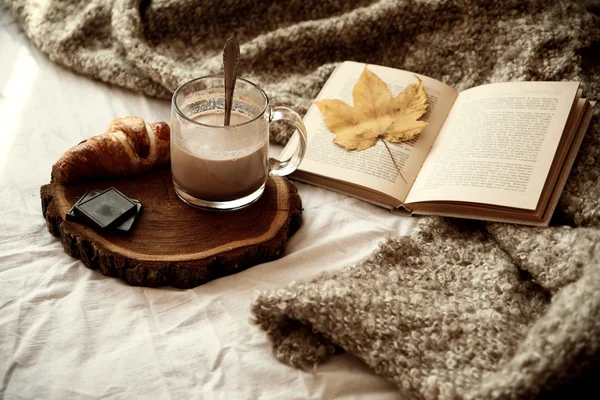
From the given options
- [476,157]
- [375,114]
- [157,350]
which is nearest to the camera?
[157,350]

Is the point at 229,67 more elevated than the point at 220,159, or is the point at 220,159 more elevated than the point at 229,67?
the point at 229,67

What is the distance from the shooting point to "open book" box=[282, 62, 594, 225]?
0.98 metres

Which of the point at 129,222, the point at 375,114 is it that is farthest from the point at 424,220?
the point at 129,222

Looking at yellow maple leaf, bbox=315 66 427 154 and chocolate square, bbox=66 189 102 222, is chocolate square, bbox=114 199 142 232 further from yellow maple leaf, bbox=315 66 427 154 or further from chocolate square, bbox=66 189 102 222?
yellow maple leaf, bbox=315 66 427 154

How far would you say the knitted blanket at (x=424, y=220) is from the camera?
76 centimetres

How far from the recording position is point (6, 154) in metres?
1.09

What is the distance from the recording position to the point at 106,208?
93 cm

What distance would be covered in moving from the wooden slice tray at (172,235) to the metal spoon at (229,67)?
16 cm

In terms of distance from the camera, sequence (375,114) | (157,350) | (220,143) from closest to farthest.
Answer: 1. (157,350)
2. (220,143)
3. (375,114)

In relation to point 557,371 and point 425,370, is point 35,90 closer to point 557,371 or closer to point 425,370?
point 425,370

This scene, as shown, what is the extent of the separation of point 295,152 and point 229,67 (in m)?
0.21

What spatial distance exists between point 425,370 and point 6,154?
0.78 m

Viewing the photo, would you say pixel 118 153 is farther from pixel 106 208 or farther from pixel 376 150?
pixel 376 150

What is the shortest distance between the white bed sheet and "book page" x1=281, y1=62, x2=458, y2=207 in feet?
0.14
